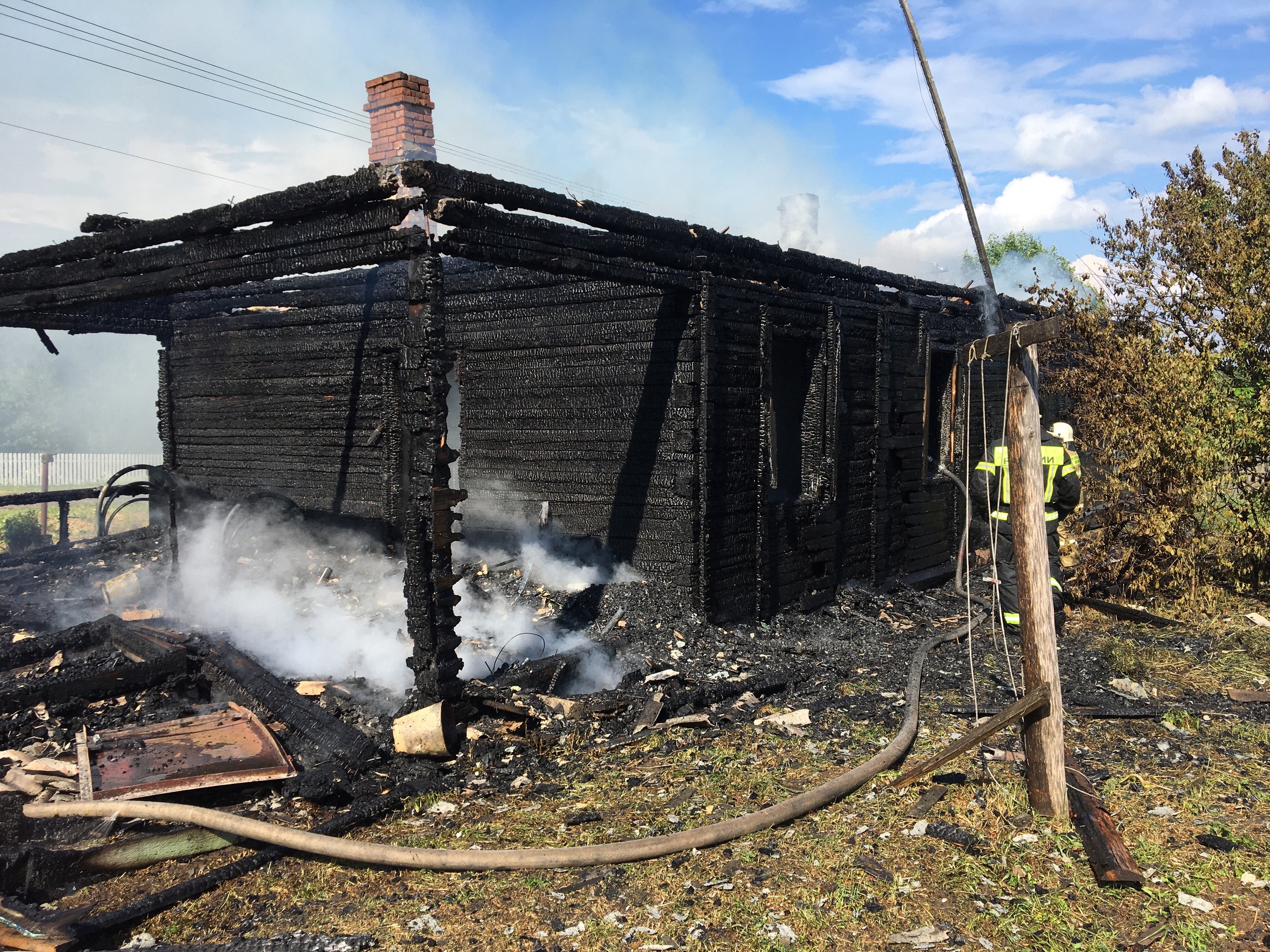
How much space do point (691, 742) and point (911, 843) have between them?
1947mm

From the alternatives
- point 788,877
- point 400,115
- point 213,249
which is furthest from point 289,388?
point 788,877

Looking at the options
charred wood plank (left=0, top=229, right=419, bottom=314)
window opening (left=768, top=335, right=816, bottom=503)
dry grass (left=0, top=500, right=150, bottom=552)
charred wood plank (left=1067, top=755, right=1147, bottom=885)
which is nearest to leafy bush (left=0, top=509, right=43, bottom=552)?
dry grass (left=0, top=500, right=150, bottom=552)

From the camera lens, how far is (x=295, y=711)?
585cm

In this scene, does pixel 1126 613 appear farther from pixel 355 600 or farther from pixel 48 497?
pixel 48 497

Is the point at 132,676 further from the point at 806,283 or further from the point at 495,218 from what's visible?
the point at 806,283

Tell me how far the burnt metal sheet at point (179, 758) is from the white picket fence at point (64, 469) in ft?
82.1

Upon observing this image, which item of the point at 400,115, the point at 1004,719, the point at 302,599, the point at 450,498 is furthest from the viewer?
the point at 400,115

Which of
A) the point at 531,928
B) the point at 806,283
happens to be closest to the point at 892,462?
the point at 806,283

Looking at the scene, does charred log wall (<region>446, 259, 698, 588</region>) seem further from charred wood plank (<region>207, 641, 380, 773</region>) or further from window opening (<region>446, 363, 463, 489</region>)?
charred wood plank (<region>207, 641, 380, 773</region>)

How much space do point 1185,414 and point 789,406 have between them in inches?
172

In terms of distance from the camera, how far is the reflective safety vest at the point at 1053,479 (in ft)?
24.8

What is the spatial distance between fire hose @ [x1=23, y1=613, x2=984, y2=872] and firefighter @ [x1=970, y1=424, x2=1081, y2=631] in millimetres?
4084

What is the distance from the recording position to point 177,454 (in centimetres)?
1257

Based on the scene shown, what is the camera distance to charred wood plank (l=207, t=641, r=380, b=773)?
5305 mm
